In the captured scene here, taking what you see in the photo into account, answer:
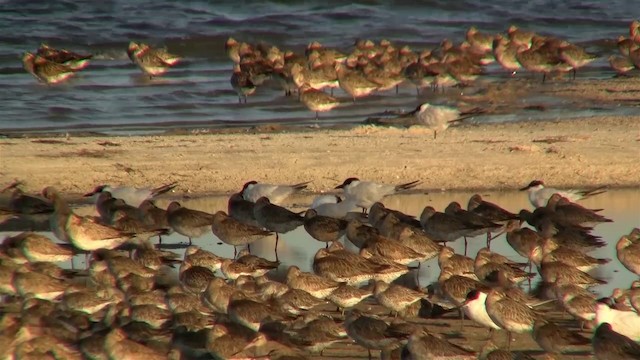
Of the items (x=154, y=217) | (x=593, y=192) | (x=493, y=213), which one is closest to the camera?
(x=493, y=213)

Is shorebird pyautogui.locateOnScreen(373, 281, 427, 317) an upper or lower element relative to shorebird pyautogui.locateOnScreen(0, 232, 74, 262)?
upper

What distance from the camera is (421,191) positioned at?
46.0 feet

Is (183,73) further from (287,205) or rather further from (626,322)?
(626,322)

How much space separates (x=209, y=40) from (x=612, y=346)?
22250mm

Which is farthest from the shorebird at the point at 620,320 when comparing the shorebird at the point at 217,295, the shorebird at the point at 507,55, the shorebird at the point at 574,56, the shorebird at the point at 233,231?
the shorebird at the point at 507,55

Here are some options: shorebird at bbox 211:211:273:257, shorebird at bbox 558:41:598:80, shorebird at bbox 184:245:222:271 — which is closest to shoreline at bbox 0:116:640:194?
shorebird at bbox 211:211:273:257

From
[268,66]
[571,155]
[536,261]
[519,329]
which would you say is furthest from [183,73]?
[519,329]

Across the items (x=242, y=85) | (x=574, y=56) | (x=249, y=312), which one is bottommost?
(x=574, y=56)

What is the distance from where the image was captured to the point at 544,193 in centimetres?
1302

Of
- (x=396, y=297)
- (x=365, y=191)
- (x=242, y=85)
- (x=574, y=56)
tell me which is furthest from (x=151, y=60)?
(x=396, y=297)

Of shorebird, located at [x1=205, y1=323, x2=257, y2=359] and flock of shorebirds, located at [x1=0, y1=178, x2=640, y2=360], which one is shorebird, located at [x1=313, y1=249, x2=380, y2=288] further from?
shorebird, located at [x1=205, y1=323, x2=257, y2=359]

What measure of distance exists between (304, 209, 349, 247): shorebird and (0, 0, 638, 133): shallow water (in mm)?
6402

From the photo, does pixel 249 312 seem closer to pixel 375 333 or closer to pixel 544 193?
pixel 375 333

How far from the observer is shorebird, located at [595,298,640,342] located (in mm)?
8602
